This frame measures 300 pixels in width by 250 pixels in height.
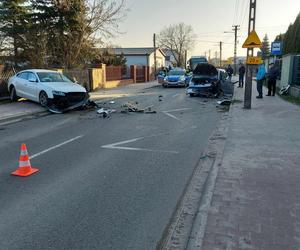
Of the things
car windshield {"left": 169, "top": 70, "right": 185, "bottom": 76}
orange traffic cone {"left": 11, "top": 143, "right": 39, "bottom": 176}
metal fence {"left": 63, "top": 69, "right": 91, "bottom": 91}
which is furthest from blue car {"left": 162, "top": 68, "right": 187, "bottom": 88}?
orange traffic cone {"left": 11, "top": 143, "right": 39, "bottom": 176}

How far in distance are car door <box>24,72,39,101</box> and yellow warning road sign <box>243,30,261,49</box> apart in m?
9.01

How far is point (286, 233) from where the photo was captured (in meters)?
3.67

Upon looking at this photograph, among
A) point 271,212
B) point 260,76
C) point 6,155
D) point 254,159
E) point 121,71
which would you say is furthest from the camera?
point 121,71

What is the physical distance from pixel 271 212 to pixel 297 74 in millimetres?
16950

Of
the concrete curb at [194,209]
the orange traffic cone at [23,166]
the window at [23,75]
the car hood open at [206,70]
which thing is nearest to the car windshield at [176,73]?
the car hood open at [206,70]

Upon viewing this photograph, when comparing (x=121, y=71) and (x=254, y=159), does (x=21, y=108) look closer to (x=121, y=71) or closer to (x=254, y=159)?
(x=254, y=159)

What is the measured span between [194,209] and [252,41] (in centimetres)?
1056

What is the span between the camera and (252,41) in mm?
13430

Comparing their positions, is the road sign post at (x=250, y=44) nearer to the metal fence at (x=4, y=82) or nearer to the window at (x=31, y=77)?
the window at (x=31, y=77)

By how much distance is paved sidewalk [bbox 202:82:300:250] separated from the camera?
3590 mm

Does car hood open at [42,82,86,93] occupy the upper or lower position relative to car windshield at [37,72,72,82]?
lower

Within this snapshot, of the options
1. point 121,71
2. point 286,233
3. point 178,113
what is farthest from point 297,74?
point 121,71

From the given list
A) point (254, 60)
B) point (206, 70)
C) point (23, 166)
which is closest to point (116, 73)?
point (206, 70)

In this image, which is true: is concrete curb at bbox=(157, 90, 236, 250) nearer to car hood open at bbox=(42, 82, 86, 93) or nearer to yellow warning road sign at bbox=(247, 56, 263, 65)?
yellow warning road sign at bbox=(247, 56, 263, 65)
